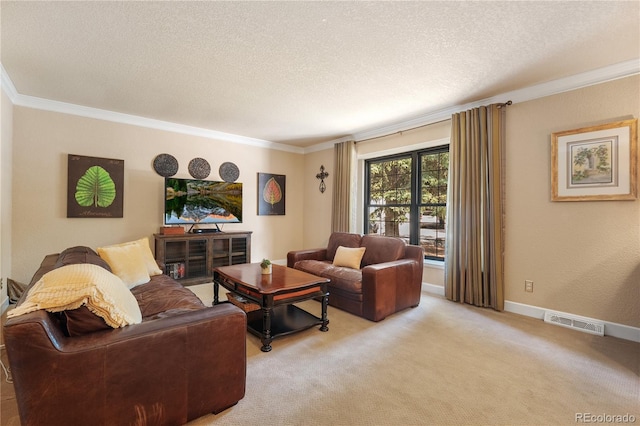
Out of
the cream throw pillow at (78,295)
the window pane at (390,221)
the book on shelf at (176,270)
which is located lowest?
the book on shelf at (176,270)

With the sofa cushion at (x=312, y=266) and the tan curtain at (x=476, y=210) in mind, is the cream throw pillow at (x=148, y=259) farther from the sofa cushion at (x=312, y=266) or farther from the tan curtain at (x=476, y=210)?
the tan curtain at (x=476, y=210)

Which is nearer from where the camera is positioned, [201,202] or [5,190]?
[5,190]

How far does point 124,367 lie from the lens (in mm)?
1329

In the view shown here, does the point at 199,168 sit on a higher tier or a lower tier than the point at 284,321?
higher

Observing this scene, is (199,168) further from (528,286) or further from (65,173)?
(528,286)

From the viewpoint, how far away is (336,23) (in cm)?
207

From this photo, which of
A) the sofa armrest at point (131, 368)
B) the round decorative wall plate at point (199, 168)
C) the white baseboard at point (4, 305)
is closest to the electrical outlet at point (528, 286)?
the sofa armrest at point (131, 368)

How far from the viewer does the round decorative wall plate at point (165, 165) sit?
4398mm

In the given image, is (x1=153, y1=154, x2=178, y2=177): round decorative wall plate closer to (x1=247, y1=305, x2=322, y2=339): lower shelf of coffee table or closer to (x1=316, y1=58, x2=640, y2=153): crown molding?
(x1=247, y1=305, x2=322, y2=339): lower shelf of coffee table

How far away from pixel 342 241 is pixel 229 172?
2.40m

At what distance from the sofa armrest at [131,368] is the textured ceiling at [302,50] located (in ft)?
6.59

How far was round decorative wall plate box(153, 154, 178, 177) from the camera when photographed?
4.40 m

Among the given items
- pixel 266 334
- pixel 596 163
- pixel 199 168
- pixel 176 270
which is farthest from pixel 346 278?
pixel 199 168

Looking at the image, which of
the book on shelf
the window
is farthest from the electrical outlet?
the book on shelf
